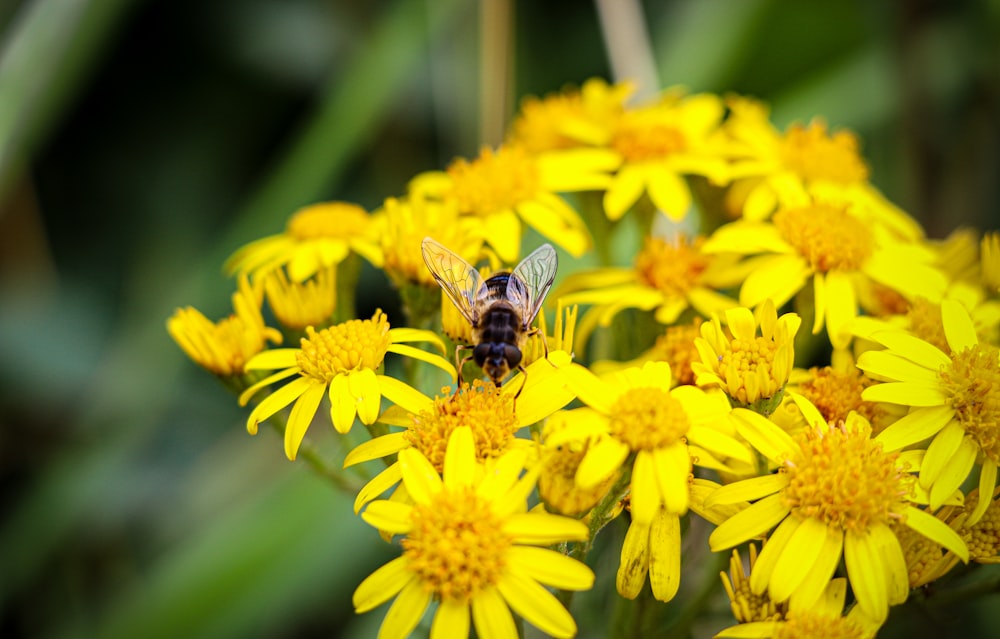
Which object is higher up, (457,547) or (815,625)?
(457,547)

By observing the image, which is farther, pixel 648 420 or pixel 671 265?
pixel 671 265

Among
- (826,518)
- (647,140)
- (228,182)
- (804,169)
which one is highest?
(228,182)

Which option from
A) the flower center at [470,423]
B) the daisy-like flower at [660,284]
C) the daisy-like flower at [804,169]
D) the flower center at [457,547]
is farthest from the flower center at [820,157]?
the flower center at [457,547]

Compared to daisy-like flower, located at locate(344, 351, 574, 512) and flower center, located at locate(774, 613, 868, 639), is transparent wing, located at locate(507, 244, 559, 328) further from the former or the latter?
flower center, located at locate(774, 613, 868, 639)

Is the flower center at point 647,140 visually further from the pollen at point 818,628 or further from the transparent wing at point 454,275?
the pollen at point 818,628

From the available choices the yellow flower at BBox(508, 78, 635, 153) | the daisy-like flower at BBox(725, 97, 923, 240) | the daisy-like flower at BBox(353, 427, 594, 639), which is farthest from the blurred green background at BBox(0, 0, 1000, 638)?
the daisy-like flower at BBox(353, 427, 594, 639)

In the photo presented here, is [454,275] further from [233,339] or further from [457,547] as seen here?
[457,547]

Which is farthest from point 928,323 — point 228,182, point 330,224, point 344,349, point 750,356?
point 228,182
